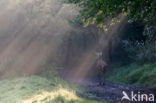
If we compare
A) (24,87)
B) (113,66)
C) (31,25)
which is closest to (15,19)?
(31,25)

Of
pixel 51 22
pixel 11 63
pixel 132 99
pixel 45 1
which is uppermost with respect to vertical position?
pixel 45 1

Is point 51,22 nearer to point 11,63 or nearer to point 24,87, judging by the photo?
point 11,63

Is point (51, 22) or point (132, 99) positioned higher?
point (51, 22)

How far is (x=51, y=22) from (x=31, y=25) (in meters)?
1.74

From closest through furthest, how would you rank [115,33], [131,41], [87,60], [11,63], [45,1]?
[11,63] < [45,1] < [131,41] < [115,33] < [87,60]

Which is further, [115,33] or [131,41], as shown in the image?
[115,33]

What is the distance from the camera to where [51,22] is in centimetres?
2016

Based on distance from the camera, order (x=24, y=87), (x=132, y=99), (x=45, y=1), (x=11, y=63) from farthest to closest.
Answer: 1. (x=45, y=1)
2. (x=11, y=63)
3. (x=24, y=87)
4. (x=132, y=99)

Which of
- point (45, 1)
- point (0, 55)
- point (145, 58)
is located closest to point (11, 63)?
point (0, 55)

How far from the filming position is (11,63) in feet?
63.2

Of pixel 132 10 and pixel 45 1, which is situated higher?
pixel 45 1

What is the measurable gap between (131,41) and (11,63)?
14.6m

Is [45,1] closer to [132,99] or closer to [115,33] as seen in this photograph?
[115,33]

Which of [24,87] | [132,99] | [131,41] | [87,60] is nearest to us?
[132,99]
